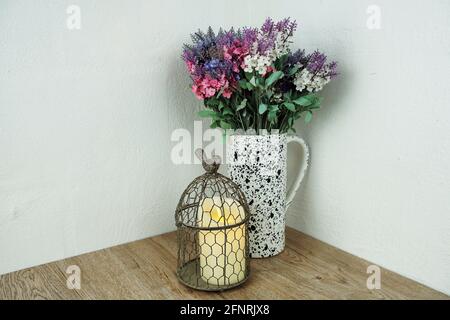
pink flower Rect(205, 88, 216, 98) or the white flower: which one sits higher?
the white flower

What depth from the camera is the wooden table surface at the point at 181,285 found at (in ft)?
2.14

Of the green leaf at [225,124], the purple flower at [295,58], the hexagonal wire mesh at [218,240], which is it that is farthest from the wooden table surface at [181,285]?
the purple flower at [295,58]

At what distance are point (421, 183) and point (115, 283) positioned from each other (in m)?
0.55

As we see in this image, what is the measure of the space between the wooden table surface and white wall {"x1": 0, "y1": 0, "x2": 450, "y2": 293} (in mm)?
32

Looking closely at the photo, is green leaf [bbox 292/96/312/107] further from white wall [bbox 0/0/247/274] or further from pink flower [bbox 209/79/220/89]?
white wall [bbox 0/0/247/274]

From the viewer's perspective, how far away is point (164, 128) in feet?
Result: 2.83

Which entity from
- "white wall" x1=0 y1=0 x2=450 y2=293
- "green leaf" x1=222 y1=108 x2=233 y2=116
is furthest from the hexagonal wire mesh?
"white wall" x1=0 y1=0 x2=450 y2=293

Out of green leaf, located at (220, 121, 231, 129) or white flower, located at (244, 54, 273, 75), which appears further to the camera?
green leaf, located at (220, 121, 231, 129)

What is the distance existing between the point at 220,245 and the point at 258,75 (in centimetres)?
30

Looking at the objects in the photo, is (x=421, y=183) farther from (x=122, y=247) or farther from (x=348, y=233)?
(x=122, y=247)

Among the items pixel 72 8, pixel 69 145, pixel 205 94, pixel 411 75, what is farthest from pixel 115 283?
pixel 411 75

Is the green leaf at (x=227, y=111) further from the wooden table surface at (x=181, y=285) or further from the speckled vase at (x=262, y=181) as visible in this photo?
the wooden table surface at (x=181, y=285)

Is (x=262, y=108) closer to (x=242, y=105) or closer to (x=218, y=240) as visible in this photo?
(x=242, y=105)

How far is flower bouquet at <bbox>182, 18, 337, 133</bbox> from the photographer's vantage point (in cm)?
68
